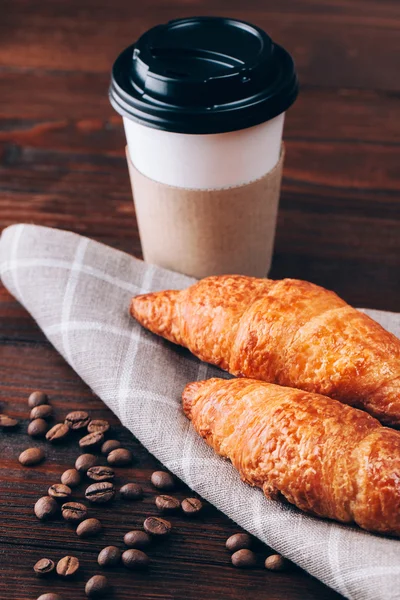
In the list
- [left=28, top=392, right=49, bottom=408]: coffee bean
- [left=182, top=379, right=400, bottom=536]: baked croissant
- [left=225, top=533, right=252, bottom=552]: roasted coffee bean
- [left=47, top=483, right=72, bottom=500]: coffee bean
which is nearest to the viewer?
[left=182, top=379, right=400, bottom=536]: baked croissant

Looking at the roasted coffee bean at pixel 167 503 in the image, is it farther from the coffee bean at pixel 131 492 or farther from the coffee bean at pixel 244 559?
the coffee bean at pixel 244 559

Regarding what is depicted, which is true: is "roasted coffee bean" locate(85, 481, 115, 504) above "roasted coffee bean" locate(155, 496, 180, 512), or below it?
below

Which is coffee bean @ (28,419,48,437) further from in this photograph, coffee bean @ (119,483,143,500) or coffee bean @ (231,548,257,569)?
coffee bean @ (231,548,257,569)

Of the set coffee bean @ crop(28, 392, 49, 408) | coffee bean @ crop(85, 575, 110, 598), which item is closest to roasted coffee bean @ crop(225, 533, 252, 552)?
coffee bean @ crop(85, 575, 110, 598)

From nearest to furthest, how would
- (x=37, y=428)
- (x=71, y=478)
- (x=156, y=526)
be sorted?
(x=156, y=526), (x=71, y=478), (x=37, y=428)

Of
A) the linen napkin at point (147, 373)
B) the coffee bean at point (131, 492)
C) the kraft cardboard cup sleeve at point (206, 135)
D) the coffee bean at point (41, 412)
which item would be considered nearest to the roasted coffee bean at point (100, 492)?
the coffee bean at point (131, 492)

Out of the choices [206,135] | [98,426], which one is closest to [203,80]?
[206,135]

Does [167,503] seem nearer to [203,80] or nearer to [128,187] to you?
[203,80]
